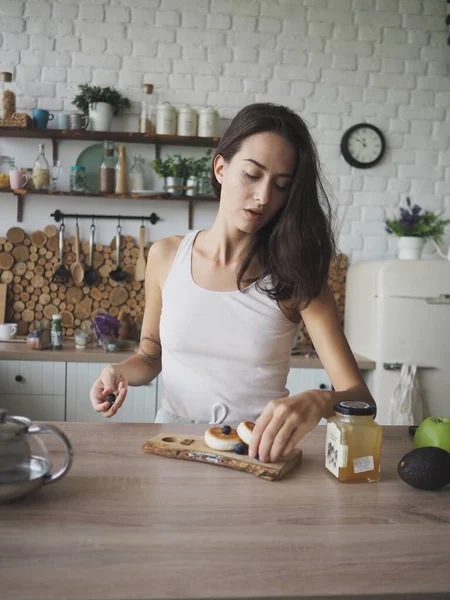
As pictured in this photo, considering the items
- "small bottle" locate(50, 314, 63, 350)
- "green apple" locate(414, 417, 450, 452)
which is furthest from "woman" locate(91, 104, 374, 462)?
"small bottle" locate(50, 314, 63, 350)

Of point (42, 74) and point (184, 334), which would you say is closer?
point (184, 334)

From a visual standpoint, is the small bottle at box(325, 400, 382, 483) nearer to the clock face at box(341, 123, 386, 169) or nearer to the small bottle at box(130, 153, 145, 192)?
the small bottle at box(130, 153, 145, 192)

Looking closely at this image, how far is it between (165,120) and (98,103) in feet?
1.30

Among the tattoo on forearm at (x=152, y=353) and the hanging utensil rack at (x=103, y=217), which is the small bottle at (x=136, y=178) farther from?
the tattoo on forearm at (x=152, y=353)

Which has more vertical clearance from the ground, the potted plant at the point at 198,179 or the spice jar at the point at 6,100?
the spice jar at the point at 6,100

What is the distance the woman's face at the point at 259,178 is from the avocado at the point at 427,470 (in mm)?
741

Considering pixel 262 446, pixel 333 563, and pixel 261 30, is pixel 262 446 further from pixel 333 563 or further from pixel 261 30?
pixel 261 30

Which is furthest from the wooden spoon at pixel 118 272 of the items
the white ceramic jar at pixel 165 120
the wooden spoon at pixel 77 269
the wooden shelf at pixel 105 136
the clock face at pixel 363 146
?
the clock face at pixel 363 146

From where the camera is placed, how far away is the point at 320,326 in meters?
1.61

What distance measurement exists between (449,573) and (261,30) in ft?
11.9

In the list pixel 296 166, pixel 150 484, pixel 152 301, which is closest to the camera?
pixel 150 484

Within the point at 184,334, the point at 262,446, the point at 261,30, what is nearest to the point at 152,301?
the point at 184,334

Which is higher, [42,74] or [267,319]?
[42,74]

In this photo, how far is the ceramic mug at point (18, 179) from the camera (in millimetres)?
3576
